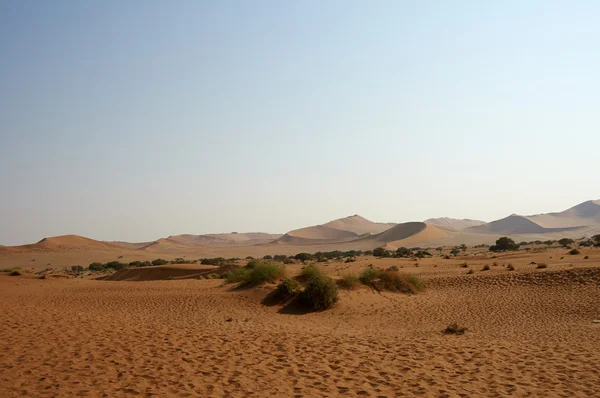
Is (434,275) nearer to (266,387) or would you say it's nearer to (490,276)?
(490,276)

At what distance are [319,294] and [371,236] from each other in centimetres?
9828

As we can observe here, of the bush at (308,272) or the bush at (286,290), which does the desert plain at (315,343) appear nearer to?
the bush at (286,290)

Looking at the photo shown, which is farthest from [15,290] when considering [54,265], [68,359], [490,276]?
[54,265]

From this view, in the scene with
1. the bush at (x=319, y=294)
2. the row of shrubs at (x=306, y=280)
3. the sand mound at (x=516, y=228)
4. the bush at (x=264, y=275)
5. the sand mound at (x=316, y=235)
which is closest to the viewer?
the bush at (x=319, y=294)

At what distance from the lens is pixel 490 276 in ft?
74.8

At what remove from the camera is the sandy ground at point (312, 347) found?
7.31 m

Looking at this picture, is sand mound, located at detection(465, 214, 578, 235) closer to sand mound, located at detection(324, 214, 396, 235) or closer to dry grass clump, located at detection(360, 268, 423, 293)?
sand mound, located at detection(324, 214, 396, 235)

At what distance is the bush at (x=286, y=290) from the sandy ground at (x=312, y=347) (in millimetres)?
792

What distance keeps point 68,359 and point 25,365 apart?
688mm

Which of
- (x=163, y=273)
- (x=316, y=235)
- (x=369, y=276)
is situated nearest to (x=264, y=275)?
(x=369, y=276)

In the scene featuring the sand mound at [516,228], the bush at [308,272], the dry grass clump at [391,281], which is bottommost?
the dry grass clump at [391,281]

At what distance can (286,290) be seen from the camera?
18.3 m

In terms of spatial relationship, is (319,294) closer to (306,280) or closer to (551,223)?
(306,280)

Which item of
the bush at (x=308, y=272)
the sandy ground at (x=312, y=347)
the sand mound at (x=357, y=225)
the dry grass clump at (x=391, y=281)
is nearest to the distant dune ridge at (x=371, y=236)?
the sand mound at (x=357, y=225)
